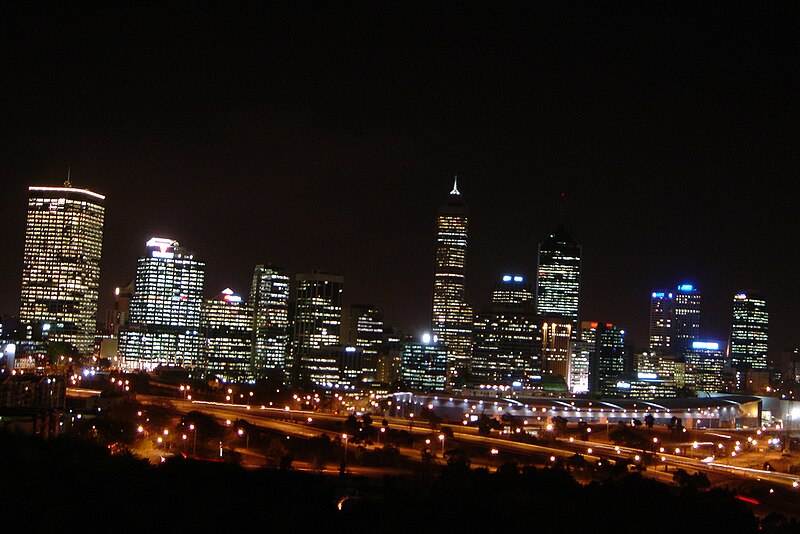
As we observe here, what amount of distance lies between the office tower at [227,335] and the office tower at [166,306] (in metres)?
2.21

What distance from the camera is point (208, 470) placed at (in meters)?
24.5

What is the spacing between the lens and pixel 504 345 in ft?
483

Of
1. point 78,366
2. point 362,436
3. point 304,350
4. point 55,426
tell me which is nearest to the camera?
point 55,426

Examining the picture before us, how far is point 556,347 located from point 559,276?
27.7 m

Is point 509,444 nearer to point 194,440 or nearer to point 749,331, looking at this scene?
point 194,440

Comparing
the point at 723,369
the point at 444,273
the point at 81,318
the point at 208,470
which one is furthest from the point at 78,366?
Result: the point at 723,369

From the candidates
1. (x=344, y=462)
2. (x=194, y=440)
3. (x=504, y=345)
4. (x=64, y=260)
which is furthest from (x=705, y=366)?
(x=344, y=462)

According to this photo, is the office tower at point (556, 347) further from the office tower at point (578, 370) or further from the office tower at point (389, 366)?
the office tower at point (389, 366)

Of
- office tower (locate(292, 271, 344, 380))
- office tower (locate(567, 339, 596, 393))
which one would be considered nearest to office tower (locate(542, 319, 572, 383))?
office tower (locate(567, 339, 596, 393))

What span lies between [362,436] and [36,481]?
98.3 feet

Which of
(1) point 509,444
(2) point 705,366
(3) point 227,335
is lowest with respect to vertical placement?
(1) point 509,444

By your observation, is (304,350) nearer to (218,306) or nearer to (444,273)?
(218,306)

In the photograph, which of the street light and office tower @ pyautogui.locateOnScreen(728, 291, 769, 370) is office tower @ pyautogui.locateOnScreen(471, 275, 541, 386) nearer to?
office tower @ pyautogui.locateOnScreen(728, 291, 769, 370)

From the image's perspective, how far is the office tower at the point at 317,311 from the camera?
462 ft
